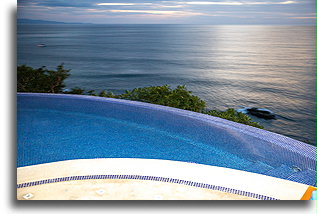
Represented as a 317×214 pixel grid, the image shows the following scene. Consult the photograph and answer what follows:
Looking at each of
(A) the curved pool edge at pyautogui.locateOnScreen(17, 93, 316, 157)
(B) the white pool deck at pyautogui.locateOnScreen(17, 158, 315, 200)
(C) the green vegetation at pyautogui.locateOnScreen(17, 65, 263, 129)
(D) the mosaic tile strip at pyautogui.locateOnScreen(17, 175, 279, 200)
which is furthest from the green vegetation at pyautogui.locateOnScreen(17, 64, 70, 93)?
(D) the mosaic tile strip at pyautogui.locateOnScreen(17, 175, 279, 200)

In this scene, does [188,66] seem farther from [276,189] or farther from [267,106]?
[276,189]

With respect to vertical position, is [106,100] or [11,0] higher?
[11,0]

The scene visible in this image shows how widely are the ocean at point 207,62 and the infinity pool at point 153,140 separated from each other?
3.39 feet

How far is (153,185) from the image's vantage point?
249cm

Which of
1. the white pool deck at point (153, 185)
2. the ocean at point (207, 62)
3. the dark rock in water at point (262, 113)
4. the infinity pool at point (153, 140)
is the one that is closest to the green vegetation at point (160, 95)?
the ocean at point (207, 62)

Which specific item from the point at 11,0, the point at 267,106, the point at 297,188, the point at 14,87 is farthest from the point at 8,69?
the point at 267,106

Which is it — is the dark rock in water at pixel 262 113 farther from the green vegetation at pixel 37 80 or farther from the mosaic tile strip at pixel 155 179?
the mosaic tile strip at pixel 155 179

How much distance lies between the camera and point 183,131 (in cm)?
372

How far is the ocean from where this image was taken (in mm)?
4484

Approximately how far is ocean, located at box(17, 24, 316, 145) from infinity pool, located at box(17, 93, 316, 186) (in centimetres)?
103

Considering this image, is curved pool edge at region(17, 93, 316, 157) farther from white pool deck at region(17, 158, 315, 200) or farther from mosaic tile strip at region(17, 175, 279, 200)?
mosaic tile strip at region(17, 175, 279, 200)

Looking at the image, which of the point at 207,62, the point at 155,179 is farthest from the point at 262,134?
the point at 207,62

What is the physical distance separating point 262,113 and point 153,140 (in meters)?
5.83

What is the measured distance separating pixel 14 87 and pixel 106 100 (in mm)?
1940
